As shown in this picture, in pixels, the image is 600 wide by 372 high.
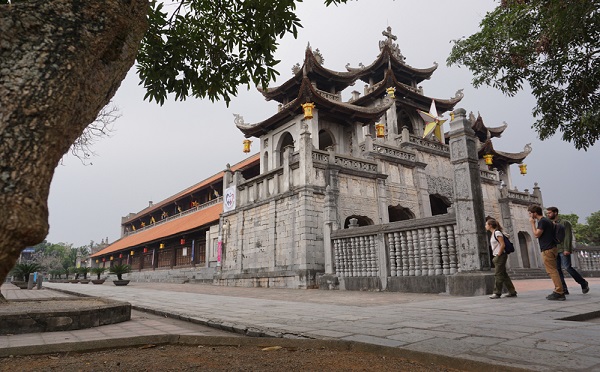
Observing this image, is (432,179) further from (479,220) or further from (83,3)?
(83,3)

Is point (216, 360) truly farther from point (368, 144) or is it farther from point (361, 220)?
point (368, 144)

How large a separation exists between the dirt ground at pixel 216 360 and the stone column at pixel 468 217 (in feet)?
18.3

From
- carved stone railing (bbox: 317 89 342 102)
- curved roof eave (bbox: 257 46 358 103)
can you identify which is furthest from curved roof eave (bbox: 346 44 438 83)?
carved stone railing (bbox: 317 89 342 102)

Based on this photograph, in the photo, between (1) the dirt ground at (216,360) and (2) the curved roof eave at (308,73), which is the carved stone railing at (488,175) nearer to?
(2) the curved roof eave at (308,73)

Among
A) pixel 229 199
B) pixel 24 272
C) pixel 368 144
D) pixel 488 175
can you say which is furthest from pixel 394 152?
pixel 24 272

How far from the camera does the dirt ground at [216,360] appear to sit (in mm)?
2723

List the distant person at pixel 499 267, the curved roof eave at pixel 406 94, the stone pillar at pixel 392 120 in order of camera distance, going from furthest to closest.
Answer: the curved roof eave at pixel 406 94
the stone pillar at pixel 392 120
the distant person at pixel 499 267

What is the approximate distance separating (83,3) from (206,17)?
388 centimetres

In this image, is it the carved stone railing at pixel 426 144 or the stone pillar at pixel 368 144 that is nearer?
the stone pillar at pixel 368 144

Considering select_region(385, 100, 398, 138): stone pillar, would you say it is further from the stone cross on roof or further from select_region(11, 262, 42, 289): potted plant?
select_region(11, 262, 42, 289): potted plant

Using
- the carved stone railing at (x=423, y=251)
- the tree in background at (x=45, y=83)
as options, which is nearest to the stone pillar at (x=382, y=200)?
the carved stone railing at (x=423, y=251)

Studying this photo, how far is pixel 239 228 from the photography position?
18406 mm

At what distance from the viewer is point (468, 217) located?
26.4 feet

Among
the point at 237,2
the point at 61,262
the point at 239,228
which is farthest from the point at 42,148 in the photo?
the point at 61,262
